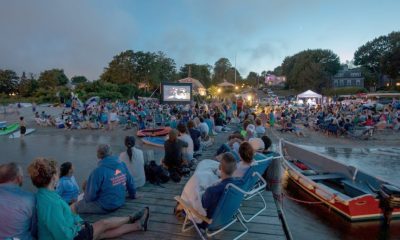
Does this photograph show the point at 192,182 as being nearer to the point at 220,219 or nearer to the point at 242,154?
the point at 220,219

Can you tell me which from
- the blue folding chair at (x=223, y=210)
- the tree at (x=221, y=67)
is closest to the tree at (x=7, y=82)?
the tree at (x=221, y=67)

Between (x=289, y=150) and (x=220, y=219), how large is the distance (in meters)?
9.39

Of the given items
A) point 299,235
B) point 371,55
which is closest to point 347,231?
point 299,235

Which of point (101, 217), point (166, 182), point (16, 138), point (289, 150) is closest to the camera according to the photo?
point (101, 217)

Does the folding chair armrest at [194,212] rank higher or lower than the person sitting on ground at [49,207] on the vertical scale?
lower

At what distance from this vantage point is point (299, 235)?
6953 mm

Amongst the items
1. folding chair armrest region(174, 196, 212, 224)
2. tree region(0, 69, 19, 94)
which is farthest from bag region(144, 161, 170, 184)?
tree region(0, 69, 19, 94)

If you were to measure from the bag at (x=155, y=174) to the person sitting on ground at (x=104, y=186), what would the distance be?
1.63 m

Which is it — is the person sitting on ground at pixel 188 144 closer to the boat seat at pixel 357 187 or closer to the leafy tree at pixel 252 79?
the boat seat at pixel 357 187

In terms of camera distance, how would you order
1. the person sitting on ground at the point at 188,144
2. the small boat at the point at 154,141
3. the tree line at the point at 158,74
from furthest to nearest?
1. the tree line at the point at 158,74
2. the small boat at the point at 154,141
3. the person sitting on ground at the point at 188,144

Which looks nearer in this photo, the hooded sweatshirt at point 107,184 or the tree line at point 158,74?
the hooded sweatshirt at point 107,184

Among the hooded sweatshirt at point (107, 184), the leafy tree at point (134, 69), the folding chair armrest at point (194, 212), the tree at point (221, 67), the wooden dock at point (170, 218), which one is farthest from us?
the tree at point (221, 67)

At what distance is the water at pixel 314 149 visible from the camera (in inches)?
291

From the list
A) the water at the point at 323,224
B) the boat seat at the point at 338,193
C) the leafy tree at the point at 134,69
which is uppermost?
the leafy tree at the point at 134,69
